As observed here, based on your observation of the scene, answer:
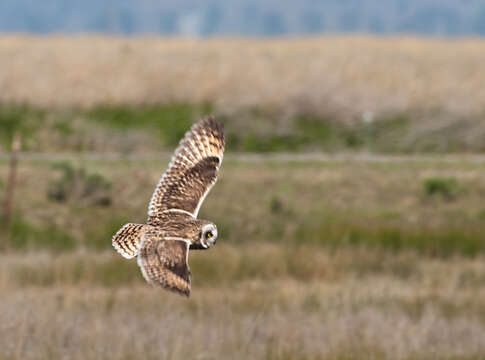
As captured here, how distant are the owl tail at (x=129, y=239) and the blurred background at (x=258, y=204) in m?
0.33

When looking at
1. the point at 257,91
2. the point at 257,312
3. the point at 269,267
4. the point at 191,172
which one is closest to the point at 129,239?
the point at 191,172

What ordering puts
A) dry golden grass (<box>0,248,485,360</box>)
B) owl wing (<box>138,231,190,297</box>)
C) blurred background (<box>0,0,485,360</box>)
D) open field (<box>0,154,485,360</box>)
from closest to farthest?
owl wing (<box>138,231,190,297</box>)
dry golden grass (<box>0,248,485,360</box>)
open field (<box>0,154,485,360</box>)
blurred background (<box>0,0,485,360</box>)

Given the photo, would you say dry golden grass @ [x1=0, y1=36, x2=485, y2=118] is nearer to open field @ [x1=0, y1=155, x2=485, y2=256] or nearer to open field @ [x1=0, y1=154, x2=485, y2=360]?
open field @ [x1=0, y1=155, x2=485, y2=256]

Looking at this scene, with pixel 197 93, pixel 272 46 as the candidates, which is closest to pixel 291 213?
pixel 197 93

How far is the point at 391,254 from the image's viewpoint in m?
26.1

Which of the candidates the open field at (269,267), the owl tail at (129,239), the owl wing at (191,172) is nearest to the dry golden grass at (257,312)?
the open field at (269,267)

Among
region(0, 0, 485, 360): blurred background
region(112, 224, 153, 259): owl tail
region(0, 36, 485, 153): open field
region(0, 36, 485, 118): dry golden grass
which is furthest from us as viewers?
→ region(0, 36, 485, 118): dry golden grass

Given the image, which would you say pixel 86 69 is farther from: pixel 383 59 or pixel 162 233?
pixel 162 233

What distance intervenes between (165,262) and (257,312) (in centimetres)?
1577

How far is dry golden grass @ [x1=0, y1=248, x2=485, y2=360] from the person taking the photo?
539 inches

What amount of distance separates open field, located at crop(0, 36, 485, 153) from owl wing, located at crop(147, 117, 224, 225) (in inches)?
1246

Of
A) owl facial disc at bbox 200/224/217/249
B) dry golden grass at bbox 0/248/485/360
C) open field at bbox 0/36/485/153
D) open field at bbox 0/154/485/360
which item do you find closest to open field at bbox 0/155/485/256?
open field at bbox 0/154/485/360

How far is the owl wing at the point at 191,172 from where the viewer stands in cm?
458

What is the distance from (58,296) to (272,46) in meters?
63.8
